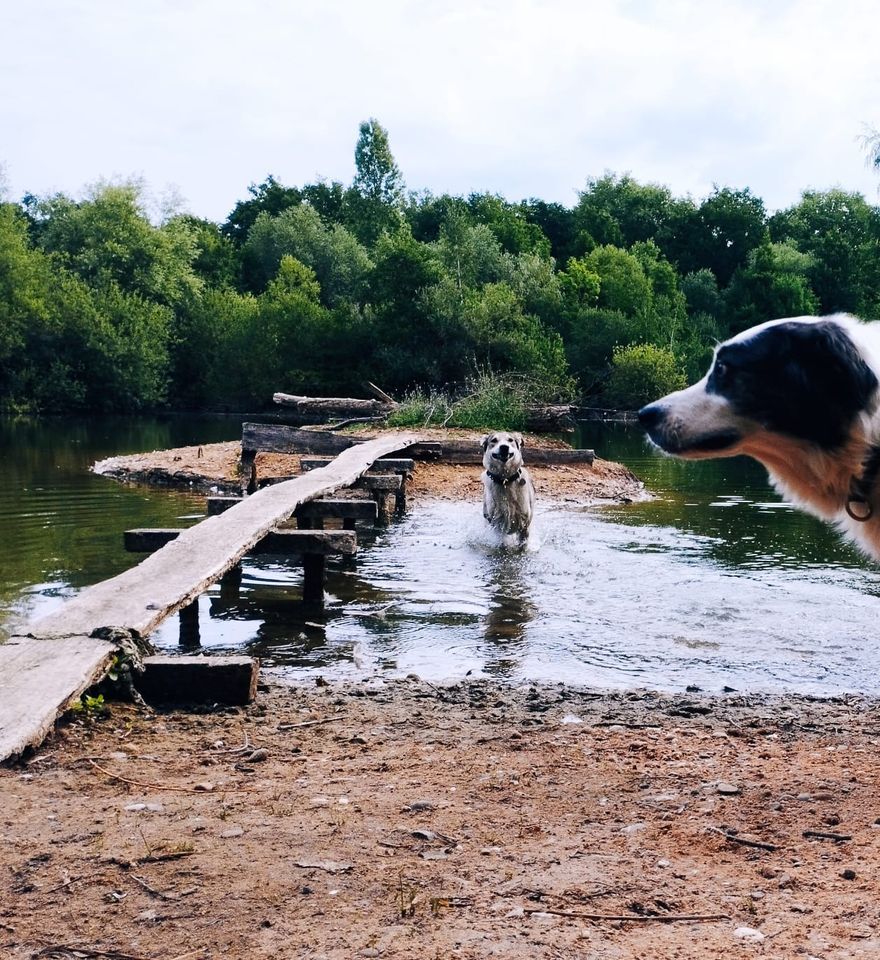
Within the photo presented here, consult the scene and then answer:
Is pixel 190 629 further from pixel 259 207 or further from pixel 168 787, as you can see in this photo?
pixel 259 207

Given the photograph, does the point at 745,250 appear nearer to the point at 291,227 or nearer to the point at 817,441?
the point at 291,227

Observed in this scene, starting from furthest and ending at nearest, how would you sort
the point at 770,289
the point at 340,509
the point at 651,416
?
the point at 770,289
the point at 340,509
the point at 651,416

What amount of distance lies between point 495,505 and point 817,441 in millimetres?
8116

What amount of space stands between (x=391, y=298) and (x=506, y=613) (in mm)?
41543

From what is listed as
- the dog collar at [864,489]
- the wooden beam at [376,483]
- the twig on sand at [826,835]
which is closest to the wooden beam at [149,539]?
the dog collar at [864,489]

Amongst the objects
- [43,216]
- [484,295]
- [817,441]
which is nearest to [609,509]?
[817,441]

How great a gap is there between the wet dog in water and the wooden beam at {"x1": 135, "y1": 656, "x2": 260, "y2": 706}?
716cm

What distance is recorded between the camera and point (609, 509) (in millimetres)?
17000

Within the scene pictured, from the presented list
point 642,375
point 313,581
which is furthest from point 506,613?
point 642,375

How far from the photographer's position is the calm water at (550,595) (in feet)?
23.9

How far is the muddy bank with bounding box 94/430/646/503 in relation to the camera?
1872cm

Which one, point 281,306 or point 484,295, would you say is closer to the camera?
point 484,295

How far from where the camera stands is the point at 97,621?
5.60 m

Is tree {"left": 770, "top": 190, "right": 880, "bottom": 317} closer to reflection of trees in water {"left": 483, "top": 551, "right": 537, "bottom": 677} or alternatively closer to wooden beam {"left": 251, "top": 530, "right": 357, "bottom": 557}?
reflection of trees in water {"left": 483, "top": 551, "right": 537, "bottom": 677}
